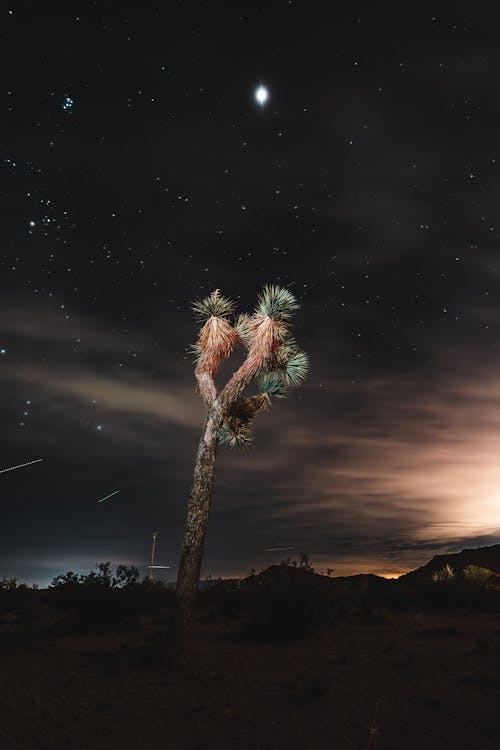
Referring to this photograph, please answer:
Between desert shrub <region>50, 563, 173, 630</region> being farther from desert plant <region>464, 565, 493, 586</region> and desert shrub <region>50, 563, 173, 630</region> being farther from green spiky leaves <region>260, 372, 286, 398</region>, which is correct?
desert plant <region>464, 565, 493, 586</region>

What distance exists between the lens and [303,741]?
662cm

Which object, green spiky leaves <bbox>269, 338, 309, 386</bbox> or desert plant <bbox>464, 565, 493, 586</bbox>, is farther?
desert plant <bbox>464, 565, 493, 586</bbox>

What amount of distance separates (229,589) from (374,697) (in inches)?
529

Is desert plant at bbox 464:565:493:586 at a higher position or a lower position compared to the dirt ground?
higher

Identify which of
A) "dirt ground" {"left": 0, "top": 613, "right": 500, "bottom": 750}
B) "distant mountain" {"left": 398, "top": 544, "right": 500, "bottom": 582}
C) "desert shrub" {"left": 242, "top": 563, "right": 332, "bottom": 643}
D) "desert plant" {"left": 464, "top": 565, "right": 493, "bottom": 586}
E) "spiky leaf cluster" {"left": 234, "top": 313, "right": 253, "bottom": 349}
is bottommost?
"dirt ground" {"left": 0, "top": 613, "right": 500, "bottom": 750}

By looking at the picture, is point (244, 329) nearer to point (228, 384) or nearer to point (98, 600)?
point (228, 384)

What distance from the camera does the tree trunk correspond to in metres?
11.0

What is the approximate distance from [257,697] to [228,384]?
236 inches

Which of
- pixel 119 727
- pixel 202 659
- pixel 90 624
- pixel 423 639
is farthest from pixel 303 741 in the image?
pixel 90 624

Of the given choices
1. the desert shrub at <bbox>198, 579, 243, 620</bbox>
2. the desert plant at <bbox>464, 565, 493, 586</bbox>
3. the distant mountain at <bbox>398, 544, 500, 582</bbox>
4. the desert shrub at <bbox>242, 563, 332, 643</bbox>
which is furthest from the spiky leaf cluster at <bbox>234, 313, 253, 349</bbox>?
the distant mountain at <bbox>398, 544, 500, 582</bbox>

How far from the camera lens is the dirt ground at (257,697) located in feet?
22.1

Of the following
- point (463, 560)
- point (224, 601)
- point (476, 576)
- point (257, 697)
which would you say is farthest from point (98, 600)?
point (463, 560)

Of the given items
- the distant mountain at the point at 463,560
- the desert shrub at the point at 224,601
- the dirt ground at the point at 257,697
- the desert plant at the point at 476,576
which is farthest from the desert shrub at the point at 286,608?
the distant mountain at the point at 463,560

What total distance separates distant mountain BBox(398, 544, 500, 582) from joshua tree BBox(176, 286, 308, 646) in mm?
40929
